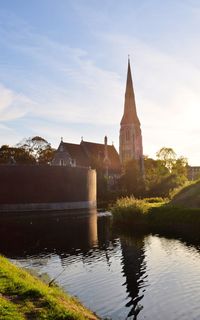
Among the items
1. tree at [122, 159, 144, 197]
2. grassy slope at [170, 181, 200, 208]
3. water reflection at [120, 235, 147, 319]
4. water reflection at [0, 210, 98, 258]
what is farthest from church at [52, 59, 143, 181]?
water reflection at [120, 235, 147, 319]

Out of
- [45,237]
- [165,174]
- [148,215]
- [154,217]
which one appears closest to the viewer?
[45,237]

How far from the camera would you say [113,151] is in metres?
105

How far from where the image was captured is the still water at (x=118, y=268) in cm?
1227

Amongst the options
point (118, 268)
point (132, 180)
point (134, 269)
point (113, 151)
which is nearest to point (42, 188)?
point (132, 180)

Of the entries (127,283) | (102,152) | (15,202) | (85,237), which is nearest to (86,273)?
→ (127,283)

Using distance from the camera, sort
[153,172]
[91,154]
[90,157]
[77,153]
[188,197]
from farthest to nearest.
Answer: [91,154] < [90,157] < [77,153] < [153,172] < [188,197]

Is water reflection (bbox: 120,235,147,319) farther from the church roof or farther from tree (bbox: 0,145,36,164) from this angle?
the church roof

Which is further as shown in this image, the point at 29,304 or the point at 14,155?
the point at 14,155

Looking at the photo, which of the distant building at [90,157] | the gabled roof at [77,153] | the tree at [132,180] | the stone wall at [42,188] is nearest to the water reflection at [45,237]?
the stone wall at [42,188]

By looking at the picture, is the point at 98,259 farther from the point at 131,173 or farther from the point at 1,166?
the point at 131,173

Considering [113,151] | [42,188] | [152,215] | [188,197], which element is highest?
[113,151]

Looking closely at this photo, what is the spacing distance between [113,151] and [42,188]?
50.4m

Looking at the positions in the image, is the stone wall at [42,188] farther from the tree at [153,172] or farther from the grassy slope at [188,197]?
the grassy slope at [188,197]

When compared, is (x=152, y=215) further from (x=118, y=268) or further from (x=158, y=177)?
(x=158, y=177)
